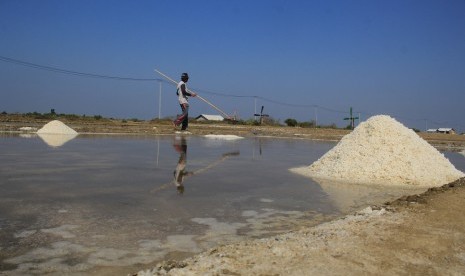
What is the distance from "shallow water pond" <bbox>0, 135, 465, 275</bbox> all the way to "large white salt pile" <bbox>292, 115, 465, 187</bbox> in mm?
828

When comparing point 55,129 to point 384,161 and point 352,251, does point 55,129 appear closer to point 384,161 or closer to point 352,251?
point 384,161

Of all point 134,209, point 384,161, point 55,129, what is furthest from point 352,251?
point 55,129

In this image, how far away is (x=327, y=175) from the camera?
21.0ft

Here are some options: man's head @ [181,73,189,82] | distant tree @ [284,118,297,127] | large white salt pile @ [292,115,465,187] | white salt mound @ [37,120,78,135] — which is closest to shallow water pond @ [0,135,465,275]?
large white salt pile @ [292,115,465,187]

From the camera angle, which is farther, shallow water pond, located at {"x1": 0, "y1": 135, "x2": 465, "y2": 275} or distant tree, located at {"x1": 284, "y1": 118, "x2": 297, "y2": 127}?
distant tree, located at {"x1": 284, "y1": 118, "x2": 297, "y2": 127}

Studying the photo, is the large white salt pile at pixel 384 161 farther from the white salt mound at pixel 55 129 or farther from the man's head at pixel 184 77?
the white salt mound at pixel 55 129

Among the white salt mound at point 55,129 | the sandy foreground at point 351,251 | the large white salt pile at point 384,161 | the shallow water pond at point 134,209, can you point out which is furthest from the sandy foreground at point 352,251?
the white salt mound at point 55,129

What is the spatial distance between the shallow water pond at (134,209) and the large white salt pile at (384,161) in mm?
828

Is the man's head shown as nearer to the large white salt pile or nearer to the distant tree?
the large white salt pile

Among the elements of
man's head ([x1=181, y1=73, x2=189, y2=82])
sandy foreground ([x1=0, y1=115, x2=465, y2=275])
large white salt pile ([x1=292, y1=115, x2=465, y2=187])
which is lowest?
sandy foreground ([x1=0, y1=115, x2=465, y2=275])

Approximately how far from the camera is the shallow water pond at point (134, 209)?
2438 mm

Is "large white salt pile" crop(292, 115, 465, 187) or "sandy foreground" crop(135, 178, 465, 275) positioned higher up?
"large white salt pile" crop(292, 115, 465, 187)

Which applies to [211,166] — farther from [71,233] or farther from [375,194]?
[71,233]

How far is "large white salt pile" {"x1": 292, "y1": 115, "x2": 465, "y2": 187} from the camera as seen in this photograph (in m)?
6.26
